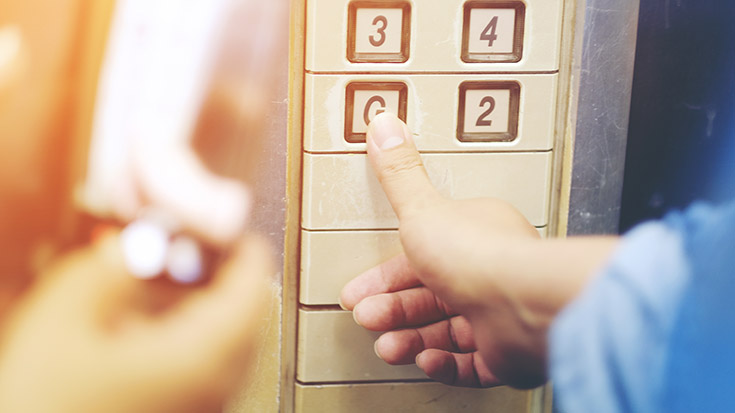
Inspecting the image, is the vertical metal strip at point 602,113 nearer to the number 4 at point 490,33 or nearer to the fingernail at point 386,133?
the number 4 at point 490,33

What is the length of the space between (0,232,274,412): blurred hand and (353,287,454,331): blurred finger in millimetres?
154

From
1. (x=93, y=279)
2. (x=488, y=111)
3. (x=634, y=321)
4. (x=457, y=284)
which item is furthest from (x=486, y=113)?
(x=93, y=279)

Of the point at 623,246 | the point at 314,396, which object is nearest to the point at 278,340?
the point at 314,396

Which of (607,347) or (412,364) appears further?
(412,364)

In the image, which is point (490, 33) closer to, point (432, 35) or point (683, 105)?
point (432, 35)

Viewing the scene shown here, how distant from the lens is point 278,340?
910mm

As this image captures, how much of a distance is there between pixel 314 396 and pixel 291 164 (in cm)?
28

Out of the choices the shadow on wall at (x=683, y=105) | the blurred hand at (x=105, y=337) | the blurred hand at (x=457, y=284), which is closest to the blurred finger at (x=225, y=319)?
the blurred hand at (x=105, y=337)

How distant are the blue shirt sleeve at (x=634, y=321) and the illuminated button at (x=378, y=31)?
33 centimetres

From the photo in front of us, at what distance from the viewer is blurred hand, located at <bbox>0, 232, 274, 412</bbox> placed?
0.83 m

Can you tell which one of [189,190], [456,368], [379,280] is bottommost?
[456,368]

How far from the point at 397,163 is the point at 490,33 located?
177 mm

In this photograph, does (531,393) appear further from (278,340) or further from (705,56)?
(705,56)

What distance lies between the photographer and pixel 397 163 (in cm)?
83
